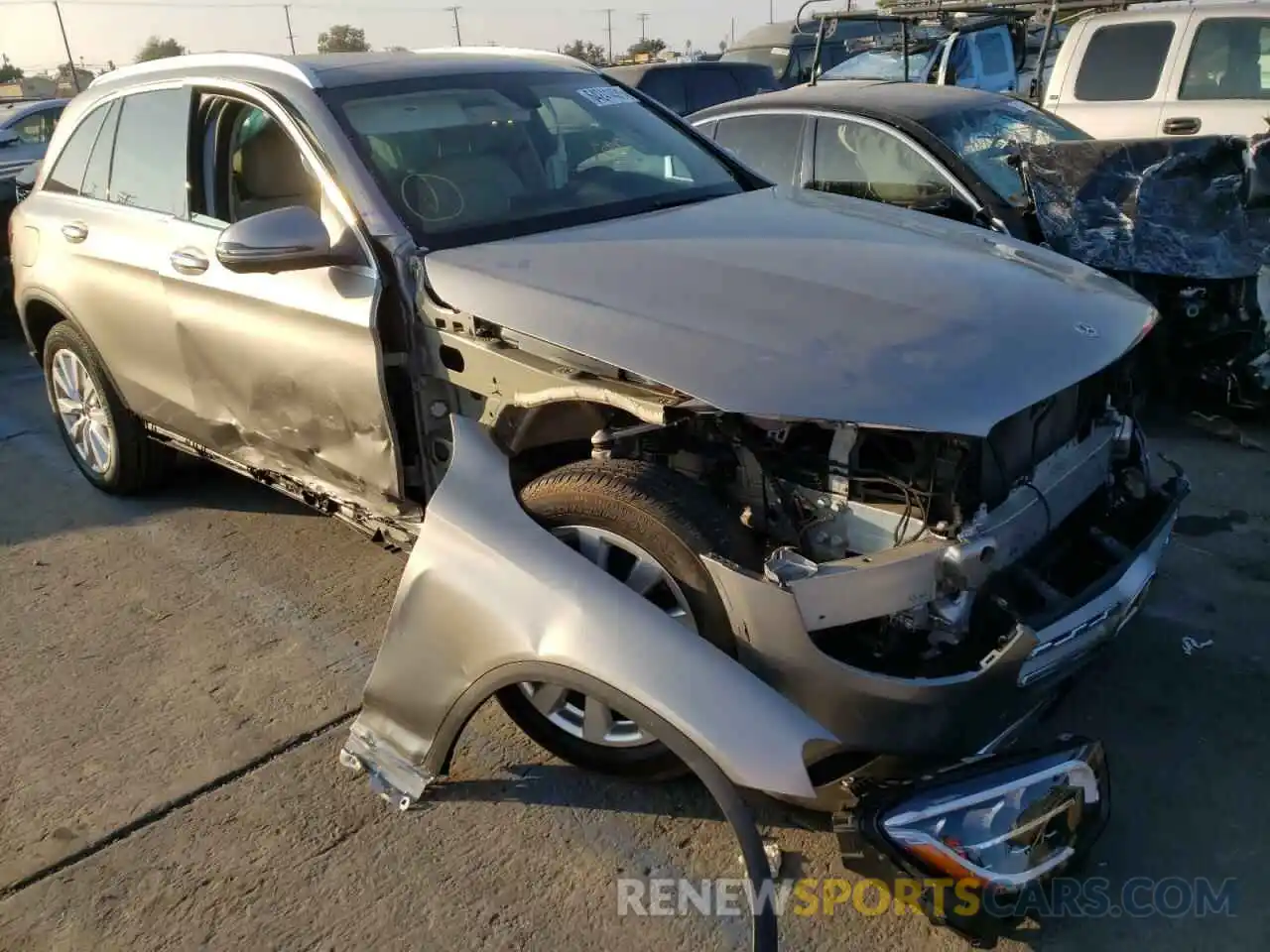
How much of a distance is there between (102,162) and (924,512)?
3682 mm

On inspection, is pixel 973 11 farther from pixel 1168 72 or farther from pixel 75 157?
pixel 75 157

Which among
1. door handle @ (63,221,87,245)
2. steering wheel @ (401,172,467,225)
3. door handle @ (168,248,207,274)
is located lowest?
door handle @ (63,221,87,245)

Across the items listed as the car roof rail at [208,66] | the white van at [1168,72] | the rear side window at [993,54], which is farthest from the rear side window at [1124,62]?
the car roof rail at [208,66]

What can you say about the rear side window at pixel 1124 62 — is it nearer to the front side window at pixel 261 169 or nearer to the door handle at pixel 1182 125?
the door handle at pixel 1182 125

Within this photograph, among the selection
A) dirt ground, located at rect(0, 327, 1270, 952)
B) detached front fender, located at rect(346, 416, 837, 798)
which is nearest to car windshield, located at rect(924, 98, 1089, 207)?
dirt ground, located at rect(0, 327, 1270, 952)

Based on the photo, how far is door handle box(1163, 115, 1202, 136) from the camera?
723 cm

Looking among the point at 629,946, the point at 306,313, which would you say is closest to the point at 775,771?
the point at 629,946

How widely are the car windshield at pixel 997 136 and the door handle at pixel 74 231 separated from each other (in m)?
3.94

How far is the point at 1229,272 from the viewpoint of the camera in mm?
4824

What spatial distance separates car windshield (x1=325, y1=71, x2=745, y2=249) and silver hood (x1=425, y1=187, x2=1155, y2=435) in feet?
0.62

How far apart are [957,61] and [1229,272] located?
274 inches

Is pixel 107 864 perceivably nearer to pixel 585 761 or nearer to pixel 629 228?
pixel 585 761

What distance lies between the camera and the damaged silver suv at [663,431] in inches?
90.4

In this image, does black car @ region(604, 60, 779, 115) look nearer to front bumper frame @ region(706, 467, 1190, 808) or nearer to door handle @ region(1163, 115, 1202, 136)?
door handle @ region(1163, 115, 1202, 136)
